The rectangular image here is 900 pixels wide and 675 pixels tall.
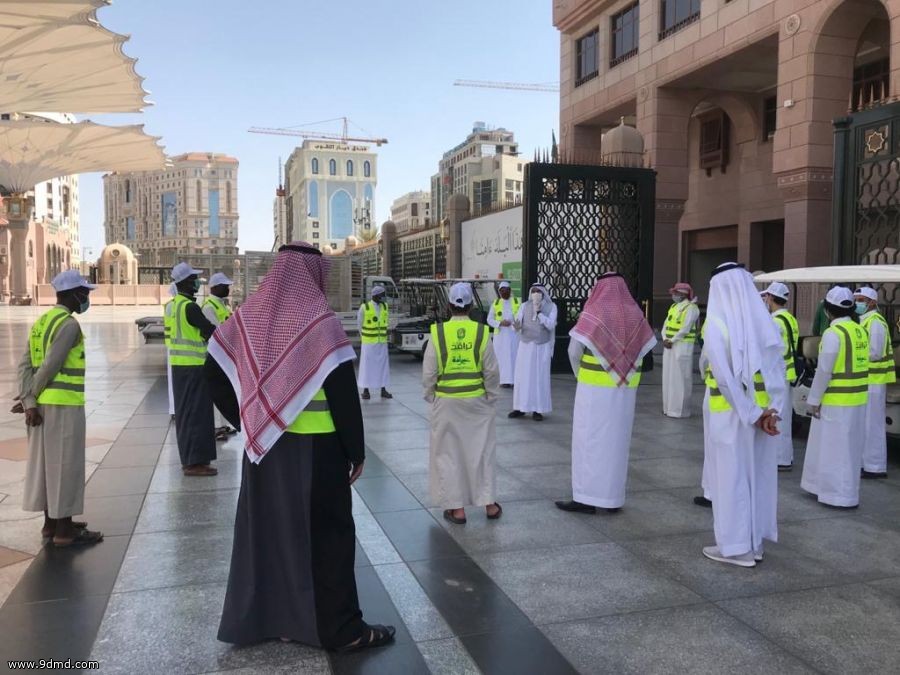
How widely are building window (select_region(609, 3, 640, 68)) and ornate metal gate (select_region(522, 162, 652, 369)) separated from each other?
835 centimetres

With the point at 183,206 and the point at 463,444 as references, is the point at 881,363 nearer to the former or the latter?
the point at 463,444

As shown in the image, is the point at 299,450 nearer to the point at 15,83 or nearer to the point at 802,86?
the point at 802,86

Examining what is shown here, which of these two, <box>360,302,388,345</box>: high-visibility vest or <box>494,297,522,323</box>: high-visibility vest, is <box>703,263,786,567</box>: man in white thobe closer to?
<box>360,302,388,345</box>: high-visibility vest

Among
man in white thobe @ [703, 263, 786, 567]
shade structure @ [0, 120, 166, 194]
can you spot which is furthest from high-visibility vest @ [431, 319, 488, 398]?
shade structure @ [0, 120, 166, 194]

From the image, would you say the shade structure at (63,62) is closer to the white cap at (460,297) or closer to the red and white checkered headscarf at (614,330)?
the white cap at (460,297)

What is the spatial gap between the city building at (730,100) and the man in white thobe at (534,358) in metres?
7.16

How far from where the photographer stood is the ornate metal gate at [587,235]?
14.2 m

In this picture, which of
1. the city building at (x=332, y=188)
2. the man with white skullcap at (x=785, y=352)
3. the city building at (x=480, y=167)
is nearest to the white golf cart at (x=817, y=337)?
the man with white skullcap at (x=785, y=352)

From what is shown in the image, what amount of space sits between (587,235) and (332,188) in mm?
158161

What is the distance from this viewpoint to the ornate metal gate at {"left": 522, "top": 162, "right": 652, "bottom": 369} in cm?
1417

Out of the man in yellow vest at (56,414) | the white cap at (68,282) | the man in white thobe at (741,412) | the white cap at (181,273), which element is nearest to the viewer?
the man in white thobe at (741,412)

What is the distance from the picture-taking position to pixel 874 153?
10211mm

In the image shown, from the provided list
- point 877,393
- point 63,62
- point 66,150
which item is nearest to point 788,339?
point 877,393

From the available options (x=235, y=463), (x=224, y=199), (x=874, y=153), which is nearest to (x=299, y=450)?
(x=235, y=463)
